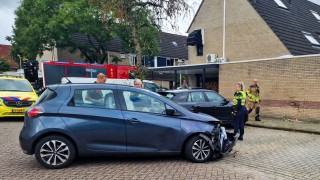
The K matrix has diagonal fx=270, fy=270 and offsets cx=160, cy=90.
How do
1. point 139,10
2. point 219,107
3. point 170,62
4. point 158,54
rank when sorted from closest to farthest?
point 219,107
point 139,10
point 158,54
point 170,62

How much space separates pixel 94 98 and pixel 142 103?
964 millimetres

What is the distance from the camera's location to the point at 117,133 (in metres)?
5.24

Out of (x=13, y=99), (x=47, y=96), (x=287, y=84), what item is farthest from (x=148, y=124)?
(x=287, y=84)

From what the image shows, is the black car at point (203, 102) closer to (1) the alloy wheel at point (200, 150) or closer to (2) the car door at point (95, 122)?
(1) the alloy wheel at point (200, 150)

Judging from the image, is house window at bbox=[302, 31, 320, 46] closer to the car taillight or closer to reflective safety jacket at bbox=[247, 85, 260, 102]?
reflective safety jacket at bbox=[247, 85, 260, 102]

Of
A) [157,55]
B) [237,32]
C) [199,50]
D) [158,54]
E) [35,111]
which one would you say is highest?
[237,32]

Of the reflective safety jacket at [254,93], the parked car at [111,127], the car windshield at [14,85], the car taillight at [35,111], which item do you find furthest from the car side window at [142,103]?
the car windshield at [14,85]

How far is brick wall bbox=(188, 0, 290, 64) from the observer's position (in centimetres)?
1565

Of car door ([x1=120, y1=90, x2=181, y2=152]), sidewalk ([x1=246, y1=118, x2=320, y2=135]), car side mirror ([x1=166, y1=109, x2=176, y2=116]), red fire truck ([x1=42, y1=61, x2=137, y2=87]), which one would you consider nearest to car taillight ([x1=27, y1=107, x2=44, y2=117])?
car door ([x1=120, y1=90, x2=181, y2=152])

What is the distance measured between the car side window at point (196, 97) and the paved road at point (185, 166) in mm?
2642

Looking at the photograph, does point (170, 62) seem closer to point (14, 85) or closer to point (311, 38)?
point (311, 38)

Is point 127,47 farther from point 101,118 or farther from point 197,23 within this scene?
point 101,118

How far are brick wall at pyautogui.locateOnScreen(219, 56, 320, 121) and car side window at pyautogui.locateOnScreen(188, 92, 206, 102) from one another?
4876mm

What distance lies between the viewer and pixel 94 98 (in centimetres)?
537
